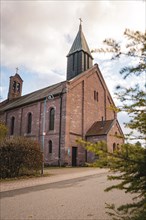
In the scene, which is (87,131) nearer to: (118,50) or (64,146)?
(64,146)

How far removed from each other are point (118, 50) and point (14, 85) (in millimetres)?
44560

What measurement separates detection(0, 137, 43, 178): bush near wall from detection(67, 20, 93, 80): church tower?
67.8 feet

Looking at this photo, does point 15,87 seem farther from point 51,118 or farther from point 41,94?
point 51,118

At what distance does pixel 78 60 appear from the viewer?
3422 cm

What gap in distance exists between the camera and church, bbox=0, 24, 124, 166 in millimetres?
26312

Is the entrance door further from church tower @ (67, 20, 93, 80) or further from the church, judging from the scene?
church tower @ (67, 20, 93, 80)

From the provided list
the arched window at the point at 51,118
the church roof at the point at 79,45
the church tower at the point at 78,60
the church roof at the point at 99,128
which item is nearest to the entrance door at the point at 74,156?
the church roof at the point at 99,128

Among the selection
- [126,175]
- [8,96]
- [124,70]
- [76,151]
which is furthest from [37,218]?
[8,96]

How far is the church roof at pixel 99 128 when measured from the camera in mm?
27438

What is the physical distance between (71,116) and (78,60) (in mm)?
11259

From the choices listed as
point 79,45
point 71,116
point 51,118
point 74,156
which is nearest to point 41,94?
point 51,118

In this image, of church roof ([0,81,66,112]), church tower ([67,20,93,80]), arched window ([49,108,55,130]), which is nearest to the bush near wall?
arched window ([49,108,55,130])

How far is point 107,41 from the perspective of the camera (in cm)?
202

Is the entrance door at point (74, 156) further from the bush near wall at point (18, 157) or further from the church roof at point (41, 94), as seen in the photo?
Result: the bush near wall at point (18, 157)
